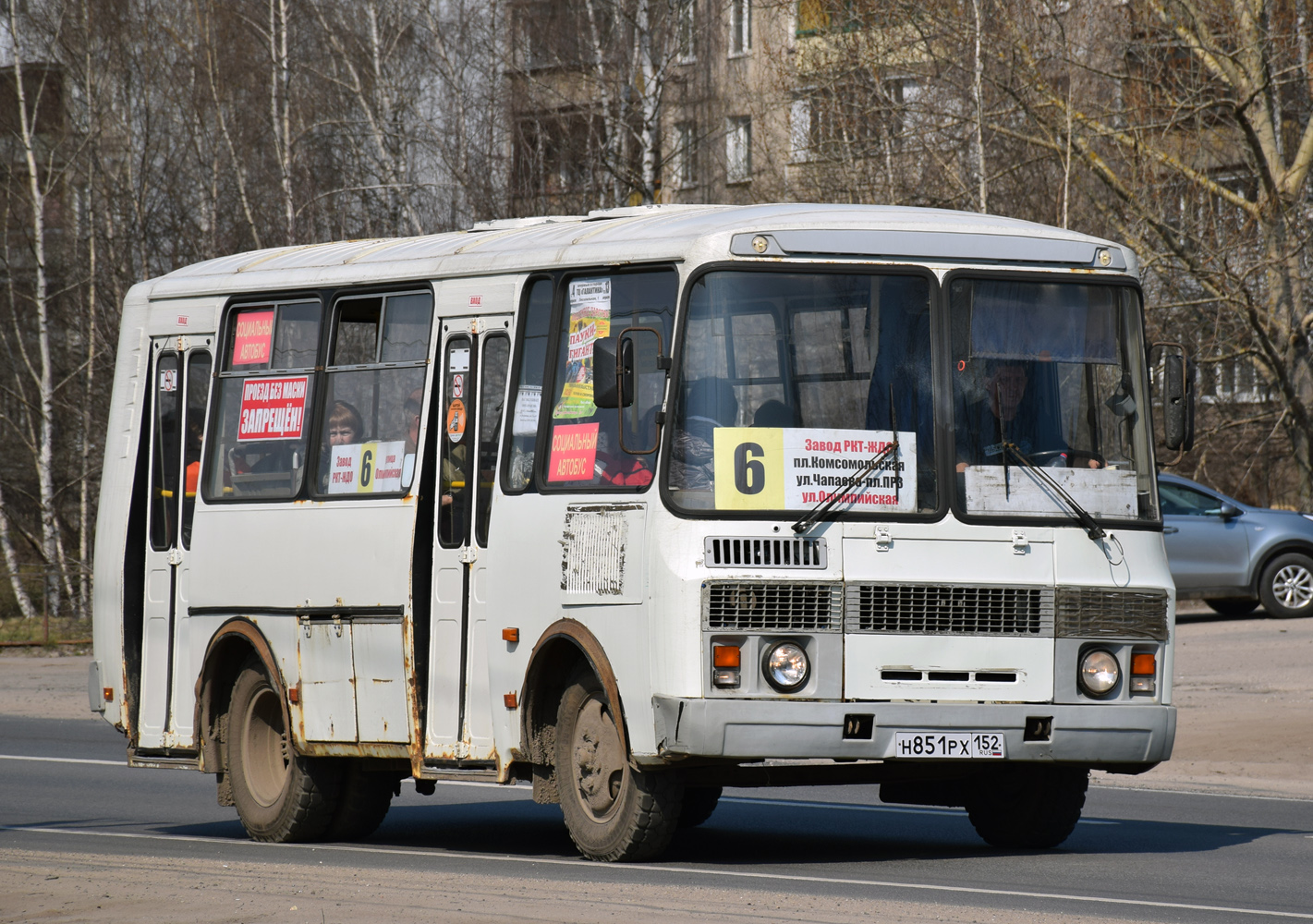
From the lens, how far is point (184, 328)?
12477 mm

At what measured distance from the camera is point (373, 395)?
11211 mm

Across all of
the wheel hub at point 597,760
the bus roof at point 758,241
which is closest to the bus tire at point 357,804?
the wheel hub at point 597,760

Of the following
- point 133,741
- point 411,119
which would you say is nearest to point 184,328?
point 133,741

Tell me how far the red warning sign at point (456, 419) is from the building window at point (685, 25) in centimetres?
2217

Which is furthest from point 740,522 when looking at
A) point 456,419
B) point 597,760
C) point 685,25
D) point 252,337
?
point 685,25

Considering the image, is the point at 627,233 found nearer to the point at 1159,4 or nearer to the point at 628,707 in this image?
the point at 628,707

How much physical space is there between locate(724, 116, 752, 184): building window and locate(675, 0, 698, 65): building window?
4.53ft

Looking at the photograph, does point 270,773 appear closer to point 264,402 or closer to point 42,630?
point 264,402

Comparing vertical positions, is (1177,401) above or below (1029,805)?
above

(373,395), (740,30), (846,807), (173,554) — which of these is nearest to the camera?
(373,395)

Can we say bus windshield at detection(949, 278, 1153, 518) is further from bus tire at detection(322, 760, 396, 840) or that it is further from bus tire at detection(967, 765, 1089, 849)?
bus tire at detection(322, 760, 396, 840)

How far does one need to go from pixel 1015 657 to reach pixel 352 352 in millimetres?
4055

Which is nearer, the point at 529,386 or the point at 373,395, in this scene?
the point at 529,386

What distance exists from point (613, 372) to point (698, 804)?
3.00 m
